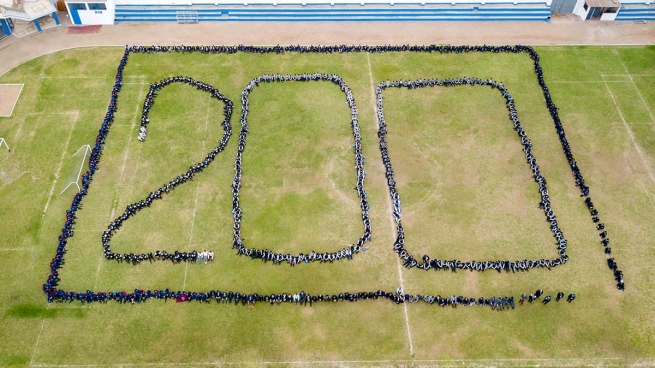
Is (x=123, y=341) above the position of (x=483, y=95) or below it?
below

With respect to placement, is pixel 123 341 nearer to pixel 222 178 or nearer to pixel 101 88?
pixel 222 178

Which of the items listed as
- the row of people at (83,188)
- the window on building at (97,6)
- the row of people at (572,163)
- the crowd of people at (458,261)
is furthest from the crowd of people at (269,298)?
the window on building at (97,6)

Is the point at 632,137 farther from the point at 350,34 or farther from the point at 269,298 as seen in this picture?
the point at 269,298

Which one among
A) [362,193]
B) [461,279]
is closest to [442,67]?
[362,193]

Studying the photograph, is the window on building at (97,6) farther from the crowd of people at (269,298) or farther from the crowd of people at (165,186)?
the crowd of people at (269,298)

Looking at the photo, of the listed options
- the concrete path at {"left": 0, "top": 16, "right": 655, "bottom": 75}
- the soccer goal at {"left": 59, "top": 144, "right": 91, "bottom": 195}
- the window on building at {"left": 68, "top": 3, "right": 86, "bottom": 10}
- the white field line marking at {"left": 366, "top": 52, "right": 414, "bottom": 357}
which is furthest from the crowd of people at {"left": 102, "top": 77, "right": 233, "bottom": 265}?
the window on building at {"left": 68, "top": 3, "right": 86, "bottom": 10}

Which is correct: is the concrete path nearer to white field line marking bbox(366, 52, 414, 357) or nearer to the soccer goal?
white field line marking bbox(366, 52, 414, 357)
